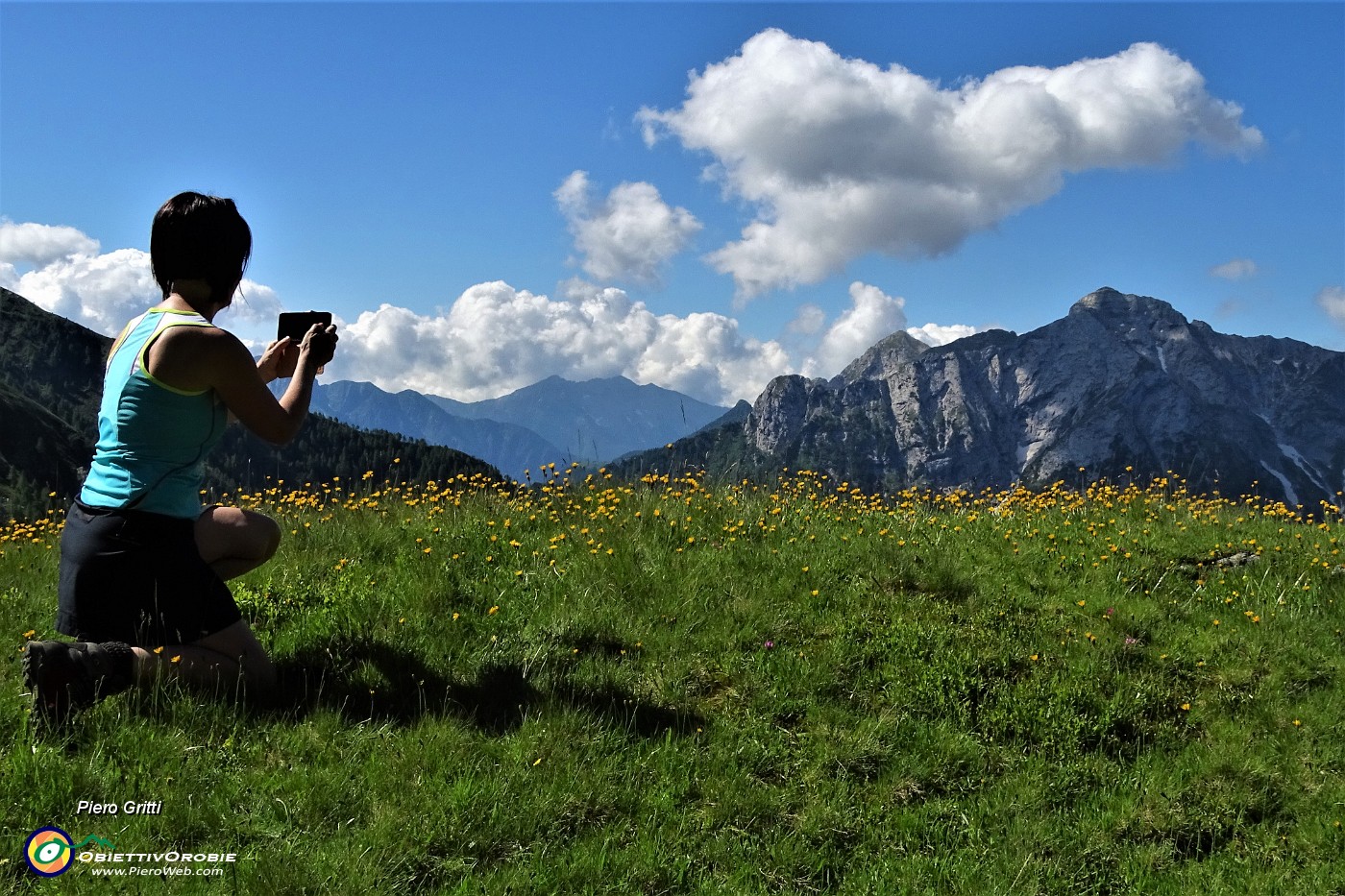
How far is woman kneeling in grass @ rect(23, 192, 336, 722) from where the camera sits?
4.18 meters

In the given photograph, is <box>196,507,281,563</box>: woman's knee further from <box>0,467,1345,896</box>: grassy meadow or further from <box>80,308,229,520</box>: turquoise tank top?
<box>0,467,1345,896</box>: grassy meadow

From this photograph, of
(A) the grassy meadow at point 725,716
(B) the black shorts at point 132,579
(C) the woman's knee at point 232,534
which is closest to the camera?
(A) the grassy meadow at point 725,716

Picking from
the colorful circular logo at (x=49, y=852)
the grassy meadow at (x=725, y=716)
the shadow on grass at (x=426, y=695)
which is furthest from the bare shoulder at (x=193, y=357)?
the colorful circular logo at (x=49, y=852)

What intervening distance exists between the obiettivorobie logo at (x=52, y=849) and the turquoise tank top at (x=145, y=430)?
151 centimetres

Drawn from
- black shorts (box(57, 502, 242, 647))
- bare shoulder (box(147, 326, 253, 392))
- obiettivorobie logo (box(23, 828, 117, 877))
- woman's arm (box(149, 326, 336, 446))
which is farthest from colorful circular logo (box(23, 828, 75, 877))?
bare shoulder (box(147, 326, 253, 392))

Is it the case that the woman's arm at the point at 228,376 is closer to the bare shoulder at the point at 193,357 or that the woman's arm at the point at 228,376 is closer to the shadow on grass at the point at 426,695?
the bare shoulder at the point at 193,357

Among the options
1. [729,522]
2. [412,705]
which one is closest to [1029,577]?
[729,522]

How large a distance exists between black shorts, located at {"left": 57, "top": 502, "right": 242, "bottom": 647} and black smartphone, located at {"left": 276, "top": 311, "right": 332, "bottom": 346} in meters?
1.25

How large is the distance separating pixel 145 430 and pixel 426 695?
6.88 feet

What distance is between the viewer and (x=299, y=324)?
5137mm

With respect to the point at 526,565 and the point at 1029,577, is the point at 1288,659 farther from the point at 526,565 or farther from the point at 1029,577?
the point at 526,565

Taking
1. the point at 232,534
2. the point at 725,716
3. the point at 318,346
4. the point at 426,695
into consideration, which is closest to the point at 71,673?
the point at 232,534

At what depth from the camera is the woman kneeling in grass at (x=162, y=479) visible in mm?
4184

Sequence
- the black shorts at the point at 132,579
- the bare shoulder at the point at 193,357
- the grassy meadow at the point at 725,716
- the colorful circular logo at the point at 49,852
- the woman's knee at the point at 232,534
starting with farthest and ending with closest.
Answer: the woman's knee at the point at 232,534
the black shorts at the point at 132,579
the bare shoulder at the point at 193,357
the grassy meadow at the point at 725,716
the colorful circular logo at the point at 49,852
